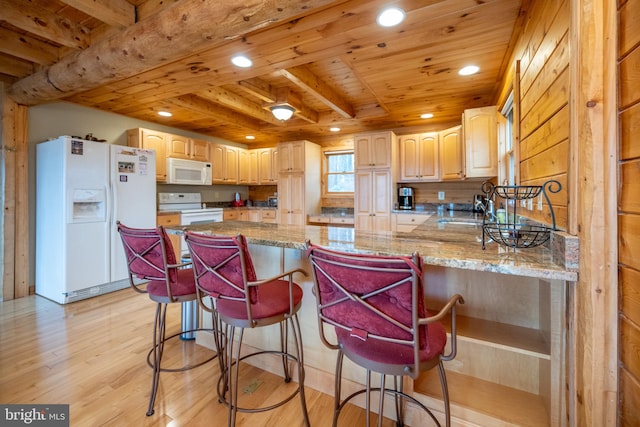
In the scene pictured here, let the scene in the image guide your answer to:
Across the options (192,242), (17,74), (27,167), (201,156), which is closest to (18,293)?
(27,167)

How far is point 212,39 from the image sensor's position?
5.90ft

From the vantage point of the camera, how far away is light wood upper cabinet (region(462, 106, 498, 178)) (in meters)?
2.87

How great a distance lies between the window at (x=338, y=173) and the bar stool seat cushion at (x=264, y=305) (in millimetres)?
3923

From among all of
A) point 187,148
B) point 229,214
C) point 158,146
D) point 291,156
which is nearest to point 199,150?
point 187,148

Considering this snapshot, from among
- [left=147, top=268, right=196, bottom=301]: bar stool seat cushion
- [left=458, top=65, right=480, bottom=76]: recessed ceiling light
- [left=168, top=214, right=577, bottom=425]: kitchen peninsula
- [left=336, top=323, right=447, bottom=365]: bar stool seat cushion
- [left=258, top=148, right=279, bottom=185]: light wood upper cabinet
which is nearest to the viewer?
[left=336, top=323, right=447, bottom=365]: bar stool seat cushion

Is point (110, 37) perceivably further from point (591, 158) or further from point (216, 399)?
point (591, 158)

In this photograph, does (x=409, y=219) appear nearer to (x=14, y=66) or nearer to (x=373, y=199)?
(x=373, y=199)

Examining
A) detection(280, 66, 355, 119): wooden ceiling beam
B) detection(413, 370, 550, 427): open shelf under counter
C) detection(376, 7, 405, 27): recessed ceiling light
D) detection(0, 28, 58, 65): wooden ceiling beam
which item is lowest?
detection(413, 370, 550, 427): open shelf under counter

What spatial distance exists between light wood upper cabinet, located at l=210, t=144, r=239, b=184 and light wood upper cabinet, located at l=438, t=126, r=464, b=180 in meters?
3.86

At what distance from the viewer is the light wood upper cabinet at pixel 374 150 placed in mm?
4348

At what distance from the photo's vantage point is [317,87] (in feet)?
10.2

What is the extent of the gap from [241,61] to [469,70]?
7.16 feet

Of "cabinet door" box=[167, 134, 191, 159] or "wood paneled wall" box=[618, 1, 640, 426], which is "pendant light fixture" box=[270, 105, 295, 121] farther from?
"wood paneled wall" box=[618, 1, 640, 426]

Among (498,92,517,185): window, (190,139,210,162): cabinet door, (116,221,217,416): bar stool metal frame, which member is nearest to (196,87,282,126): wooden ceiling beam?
(190,139,210,162): cabinet door
